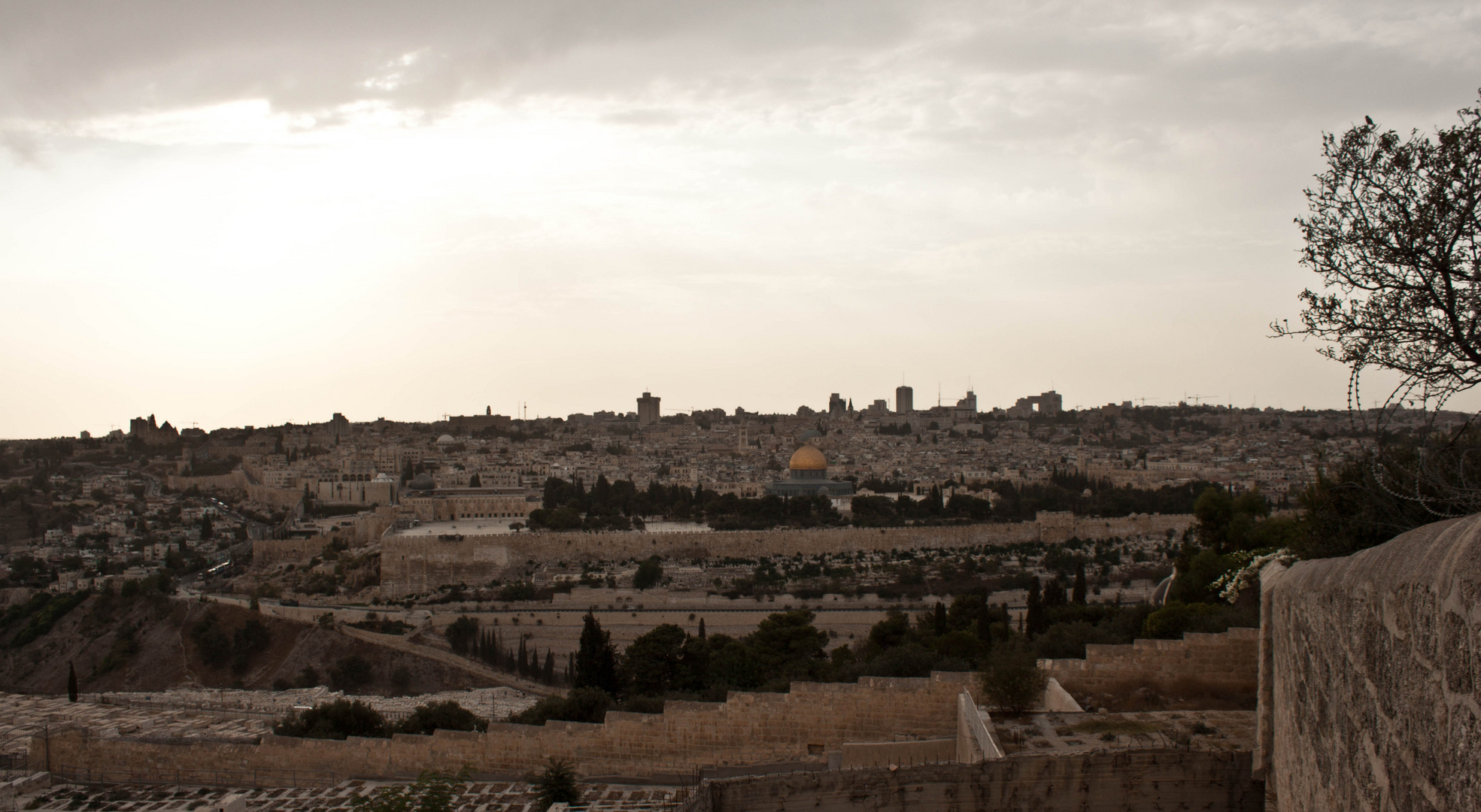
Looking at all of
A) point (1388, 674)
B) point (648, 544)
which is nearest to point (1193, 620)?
point (1388, 674)

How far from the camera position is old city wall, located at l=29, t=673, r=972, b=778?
10.2 m

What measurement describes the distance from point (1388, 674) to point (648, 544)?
3027cm

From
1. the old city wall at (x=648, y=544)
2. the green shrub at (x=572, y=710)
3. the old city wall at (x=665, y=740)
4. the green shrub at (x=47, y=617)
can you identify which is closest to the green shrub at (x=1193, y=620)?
the old city wall at (x=665, y=740)

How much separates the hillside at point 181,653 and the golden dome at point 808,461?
2555 centimetres

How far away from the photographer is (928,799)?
6422 mm

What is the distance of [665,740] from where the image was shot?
1118cm

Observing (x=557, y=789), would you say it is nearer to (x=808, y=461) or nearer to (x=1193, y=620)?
(x=1193, y=620)

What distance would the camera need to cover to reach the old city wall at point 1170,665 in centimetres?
901

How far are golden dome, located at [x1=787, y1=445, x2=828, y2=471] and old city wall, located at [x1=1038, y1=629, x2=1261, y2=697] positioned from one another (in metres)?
38.8

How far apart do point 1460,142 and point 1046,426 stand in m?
88.7

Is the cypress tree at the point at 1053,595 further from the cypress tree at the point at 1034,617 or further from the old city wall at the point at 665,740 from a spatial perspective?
the old city wall at the point at 665,740

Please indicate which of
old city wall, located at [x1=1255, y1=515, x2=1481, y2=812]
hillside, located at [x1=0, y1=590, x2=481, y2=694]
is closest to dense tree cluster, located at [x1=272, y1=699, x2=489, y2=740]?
hillside, located at [x1=0, y1=590, x2=481, y2=694]

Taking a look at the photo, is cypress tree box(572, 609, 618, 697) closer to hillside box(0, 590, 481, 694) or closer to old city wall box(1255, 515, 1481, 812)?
hillside box(0, 590, 481, 694)

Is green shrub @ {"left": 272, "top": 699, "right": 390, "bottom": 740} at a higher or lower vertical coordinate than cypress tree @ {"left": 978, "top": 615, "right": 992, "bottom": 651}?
lower
